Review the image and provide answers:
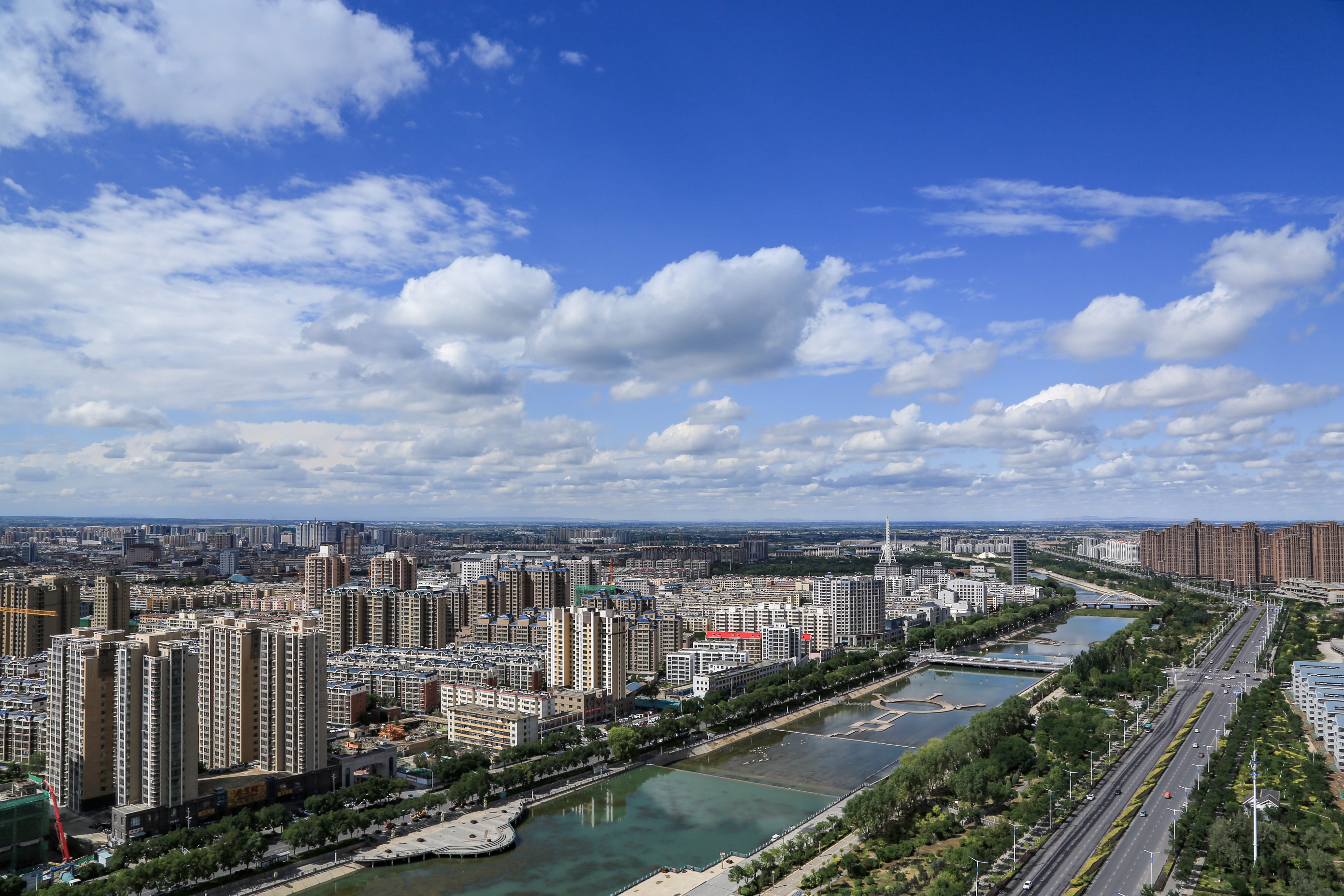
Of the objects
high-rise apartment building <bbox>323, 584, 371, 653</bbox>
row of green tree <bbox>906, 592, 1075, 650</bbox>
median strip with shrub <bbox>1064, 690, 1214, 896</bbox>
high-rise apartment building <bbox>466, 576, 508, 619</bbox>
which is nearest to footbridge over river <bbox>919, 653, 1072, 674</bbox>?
row of green tree <bbox>906, 592, 1075, 650</bbox>

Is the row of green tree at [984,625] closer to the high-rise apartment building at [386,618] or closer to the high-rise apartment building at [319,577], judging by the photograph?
the high-rise apartment building at [386,618]

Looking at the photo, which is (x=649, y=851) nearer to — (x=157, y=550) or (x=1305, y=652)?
(x=1305, y=652)

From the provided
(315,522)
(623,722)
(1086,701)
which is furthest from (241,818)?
(315,522)

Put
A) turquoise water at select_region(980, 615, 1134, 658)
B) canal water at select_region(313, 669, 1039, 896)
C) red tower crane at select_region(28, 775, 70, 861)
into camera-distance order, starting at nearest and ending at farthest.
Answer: canal water at select_region(313, 669, 1039, 896) → red tower crane at select_region(28, 775, 70, 861) → turquoise water at select_region(980, 615, 1134, 658)

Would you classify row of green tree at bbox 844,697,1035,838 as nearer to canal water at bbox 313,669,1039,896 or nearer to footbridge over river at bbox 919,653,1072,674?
canal water at bbox 313,669,1039,896

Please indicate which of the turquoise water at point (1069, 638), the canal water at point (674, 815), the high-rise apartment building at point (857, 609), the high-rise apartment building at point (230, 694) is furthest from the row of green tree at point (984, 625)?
the high-rise apartment building at point (230, 694)
